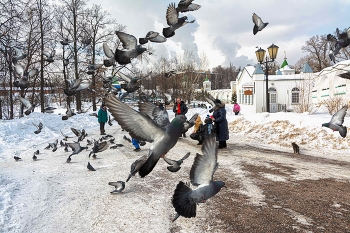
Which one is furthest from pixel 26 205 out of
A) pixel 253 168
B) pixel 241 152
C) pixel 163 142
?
pixel 241 152

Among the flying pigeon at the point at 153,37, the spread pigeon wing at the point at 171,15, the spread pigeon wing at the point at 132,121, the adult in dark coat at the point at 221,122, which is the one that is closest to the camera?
the spread pigeon wing at the point at 132,121

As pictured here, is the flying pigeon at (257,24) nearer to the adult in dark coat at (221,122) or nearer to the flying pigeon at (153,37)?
the flying pigeon at (153,37)

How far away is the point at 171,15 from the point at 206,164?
2890 mm

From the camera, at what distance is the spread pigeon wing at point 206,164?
2229mm

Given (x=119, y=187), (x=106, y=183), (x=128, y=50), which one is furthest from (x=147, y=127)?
(x=106, y=183)

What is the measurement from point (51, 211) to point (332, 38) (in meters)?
5.55

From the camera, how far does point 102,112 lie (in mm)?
13336

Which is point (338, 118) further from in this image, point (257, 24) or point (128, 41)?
point (128, 41)

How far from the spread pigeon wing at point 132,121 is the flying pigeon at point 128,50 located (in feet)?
4.97

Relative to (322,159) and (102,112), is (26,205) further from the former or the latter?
(102,112)

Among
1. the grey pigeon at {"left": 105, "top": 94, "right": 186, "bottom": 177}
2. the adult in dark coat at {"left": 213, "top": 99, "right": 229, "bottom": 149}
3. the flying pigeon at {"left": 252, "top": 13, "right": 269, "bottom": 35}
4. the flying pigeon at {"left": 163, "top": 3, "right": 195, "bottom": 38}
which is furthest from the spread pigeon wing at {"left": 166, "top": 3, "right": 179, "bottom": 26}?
the adult in dark coat at {"left": 213, "top": 99, "right": 229, "bottom": 149}

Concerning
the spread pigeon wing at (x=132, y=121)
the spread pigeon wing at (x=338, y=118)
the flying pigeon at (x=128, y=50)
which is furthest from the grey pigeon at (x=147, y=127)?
the spread pigeon wing at (x=338, y=118)

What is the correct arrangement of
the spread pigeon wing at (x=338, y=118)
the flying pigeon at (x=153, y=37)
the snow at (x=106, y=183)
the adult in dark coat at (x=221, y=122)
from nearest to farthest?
1. the snow at (x=106, y=183)
2. the flying pigeon at (x=153, y=37)
3. the spread pigeon wing at (x=338, y=118)
4. the adult in dark coat at (x=221, y=122)

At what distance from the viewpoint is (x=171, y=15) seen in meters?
4.27
